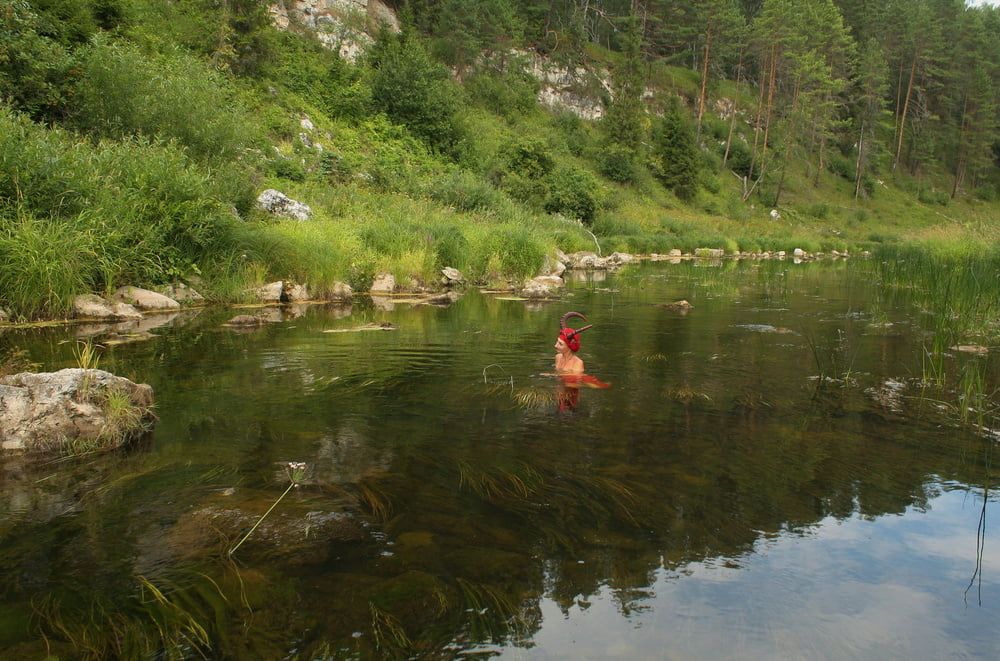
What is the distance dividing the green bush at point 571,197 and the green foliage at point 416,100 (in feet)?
20.4

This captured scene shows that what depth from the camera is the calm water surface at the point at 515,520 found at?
281cm

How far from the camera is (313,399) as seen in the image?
20.5ft

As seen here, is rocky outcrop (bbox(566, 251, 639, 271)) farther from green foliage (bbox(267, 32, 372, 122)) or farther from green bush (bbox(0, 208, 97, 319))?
green bush (bbox(0, 208, 97, 319))

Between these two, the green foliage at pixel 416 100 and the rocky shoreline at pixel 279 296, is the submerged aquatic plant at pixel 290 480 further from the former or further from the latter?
the green foliage at pixel 416 100

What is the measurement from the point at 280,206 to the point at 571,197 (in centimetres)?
1716

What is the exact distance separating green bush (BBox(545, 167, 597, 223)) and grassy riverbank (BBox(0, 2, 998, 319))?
0.10 meters

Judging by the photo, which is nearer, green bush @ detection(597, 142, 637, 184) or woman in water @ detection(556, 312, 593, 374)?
woman in water @ detection(556, 312, 593, 374)

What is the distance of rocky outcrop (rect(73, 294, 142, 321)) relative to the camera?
10.6 meters

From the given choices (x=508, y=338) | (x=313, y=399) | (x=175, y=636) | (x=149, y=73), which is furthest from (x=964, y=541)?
(x=149, y=73)

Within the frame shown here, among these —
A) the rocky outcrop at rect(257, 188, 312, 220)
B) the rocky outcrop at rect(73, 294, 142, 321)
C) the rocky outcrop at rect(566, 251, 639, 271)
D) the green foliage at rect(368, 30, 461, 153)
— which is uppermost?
the green foliage at rect(368, 30, 461, 153)

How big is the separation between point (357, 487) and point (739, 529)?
2.30 m

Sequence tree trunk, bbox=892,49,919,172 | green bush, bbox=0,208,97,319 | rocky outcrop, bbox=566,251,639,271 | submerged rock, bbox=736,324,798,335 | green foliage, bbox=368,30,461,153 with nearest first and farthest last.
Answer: green bush, bbox=0,208,97,319
submerged rock, bbox=736,324,798,335
rocky outcrop, bbox=566,251,639,271
green foliage, bbox=368,30,461,153
tree trunk, bbox=892,49,919,172

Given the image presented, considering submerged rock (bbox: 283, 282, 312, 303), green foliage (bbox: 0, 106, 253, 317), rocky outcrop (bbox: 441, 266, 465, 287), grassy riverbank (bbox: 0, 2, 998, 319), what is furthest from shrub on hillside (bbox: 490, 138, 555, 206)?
green foliage (bbox: 0, 106, 253, 317)

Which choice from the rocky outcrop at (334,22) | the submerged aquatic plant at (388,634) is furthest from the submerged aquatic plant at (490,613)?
the rocky outcrop at (334,22)
